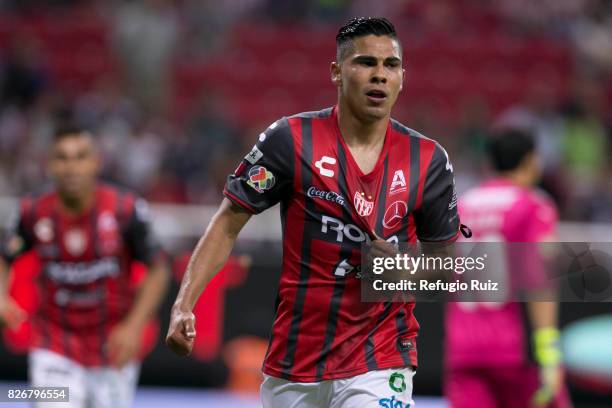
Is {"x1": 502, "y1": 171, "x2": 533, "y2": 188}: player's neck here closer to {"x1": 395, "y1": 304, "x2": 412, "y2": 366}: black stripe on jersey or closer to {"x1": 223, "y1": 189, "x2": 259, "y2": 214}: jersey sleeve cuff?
{"x1": 395, "y1": 304, "x2": 412, "y2": 366}: black stripe on jersey

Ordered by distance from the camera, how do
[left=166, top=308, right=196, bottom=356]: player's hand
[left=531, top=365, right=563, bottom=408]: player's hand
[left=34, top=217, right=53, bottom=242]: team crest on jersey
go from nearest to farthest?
1. [left=166, top=308, right=196, bottom=356]: player's hand
2. [left=531, top=365, right=563, bottom=408]: player's hand
3. [left=34, top=217, right=53, bottom=242]: team crest on jersey

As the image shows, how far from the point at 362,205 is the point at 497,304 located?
7.94 feet

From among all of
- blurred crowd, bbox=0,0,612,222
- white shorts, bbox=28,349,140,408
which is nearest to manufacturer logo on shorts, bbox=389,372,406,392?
white shorts, bbox=28,349,140,408

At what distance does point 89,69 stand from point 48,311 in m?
8.78

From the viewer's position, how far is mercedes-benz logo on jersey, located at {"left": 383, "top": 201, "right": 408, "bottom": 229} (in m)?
4.33

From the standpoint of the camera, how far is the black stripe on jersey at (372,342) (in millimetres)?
4242

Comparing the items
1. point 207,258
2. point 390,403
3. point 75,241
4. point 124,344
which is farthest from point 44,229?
point 390,403

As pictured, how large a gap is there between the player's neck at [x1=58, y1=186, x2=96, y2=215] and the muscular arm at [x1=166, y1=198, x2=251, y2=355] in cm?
234

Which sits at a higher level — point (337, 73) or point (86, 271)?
point (337, 73)

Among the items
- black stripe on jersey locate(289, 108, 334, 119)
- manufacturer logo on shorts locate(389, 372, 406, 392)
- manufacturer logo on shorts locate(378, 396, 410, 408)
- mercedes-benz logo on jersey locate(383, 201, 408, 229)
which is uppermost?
black stripe on jersey locate(289, 108, 334, 119)

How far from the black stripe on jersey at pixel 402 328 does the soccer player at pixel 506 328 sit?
1.97 m

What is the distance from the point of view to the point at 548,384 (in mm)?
6234

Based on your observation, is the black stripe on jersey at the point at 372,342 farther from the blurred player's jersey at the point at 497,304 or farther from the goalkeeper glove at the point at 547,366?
the goalkeeper glove at the point at 547,366

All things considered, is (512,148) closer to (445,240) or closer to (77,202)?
(445,240)
